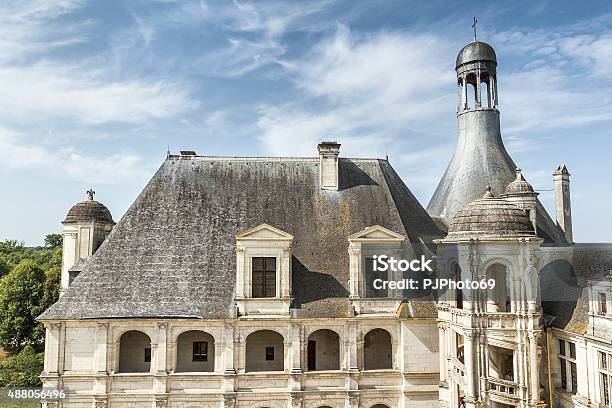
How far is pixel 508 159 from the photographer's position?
3228 cm

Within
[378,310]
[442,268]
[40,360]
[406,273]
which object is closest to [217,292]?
[378,310]

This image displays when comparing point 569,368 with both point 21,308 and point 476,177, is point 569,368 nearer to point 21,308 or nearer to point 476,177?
point 476,177

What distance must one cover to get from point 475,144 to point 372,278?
13806 millimetres

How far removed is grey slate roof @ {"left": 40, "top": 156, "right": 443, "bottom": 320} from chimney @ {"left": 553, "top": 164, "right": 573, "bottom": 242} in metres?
9.24

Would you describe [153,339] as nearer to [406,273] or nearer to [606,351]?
[406,273]

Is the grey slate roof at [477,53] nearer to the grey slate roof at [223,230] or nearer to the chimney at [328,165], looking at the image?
the grey slate roof at [223,230]

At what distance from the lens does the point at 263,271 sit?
2447 centimetres

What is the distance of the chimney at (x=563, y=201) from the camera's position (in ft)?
101

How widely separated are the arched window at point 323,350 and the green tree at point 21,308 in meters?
39.4

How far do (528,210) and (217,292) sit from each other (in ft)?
60.7

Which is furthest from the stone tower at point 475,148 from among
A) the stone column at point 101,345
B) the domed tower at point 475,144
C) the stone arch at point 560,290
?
the stone column at point 101,345

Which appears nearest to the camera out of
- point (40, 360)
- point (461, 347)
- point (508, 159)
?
point (461, 347)

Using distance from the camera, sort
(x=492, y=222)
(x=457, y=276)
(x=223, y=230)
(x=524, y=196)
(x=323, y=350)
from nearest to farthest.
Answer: (x=492, y=222)
(x=457, y=276)
(x=323, y=350)
(x=223, y=230)
(x=524, y=196)

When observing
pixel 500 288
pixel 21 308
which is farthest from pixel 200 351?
pixel 21 308
